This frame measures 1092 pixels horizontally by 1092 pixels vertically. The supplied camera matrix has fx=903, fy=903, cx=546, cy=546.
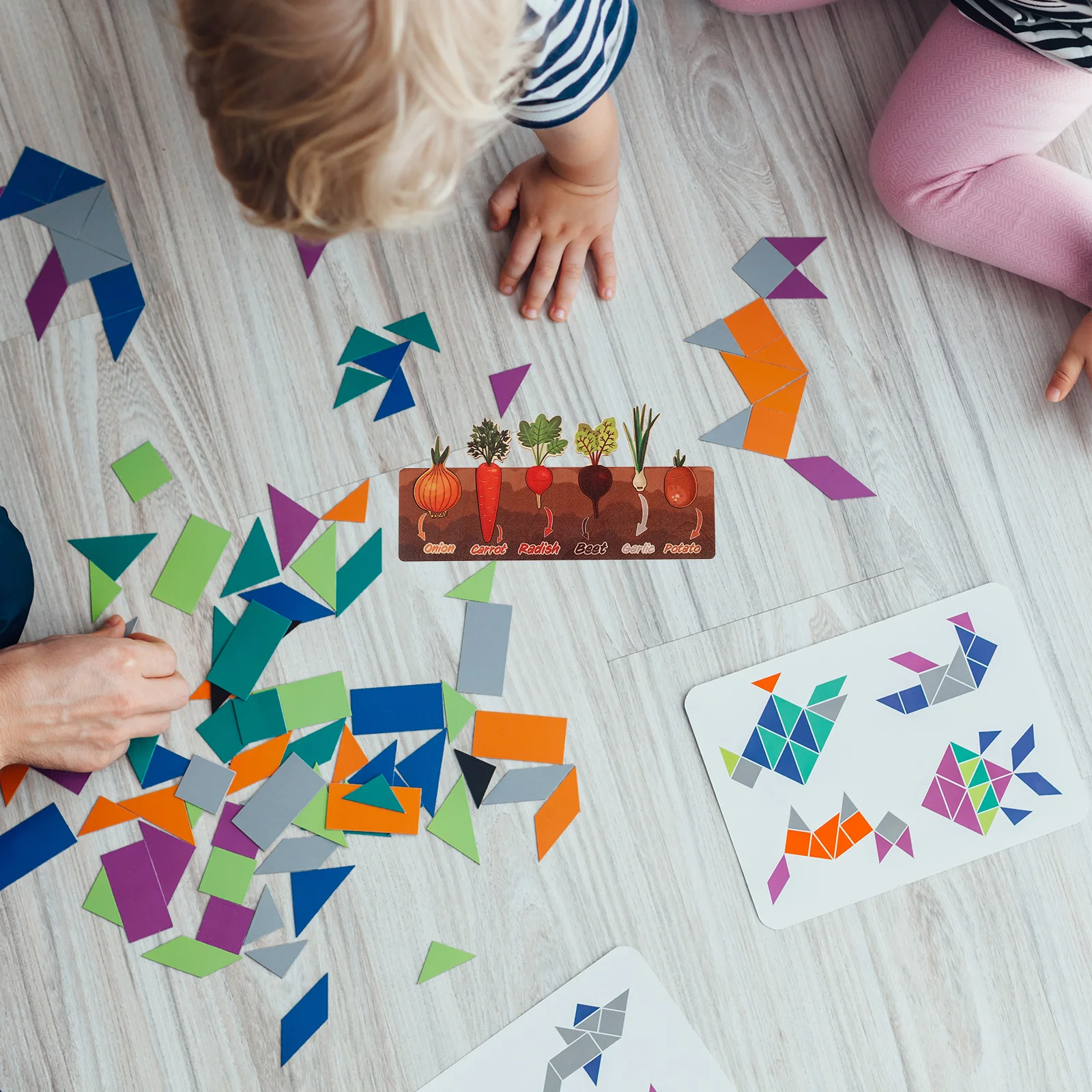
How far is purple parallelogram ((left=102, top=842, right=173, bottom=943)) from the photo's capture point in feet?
2.31

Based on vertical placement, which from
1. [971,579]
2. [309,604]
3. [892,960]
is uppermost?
[309,604]

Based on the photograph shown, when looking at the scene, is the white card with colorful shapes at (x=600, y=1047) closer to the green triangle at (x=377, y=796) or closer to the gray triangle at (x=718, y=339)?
the green triangle at (x=377, y=796)

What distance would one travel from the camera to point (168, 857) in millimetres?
707

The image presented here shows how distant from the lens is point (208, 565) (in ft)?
2.40

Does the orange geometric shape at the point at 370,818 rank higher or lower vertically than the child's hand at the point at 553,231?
lower

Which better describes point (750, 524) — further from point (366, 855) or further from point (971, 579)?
point (366, 855)

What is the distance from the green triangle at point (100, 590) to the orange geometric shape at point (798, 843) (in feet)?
1.88

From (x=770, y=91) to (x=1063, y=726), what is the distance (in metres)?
0.58

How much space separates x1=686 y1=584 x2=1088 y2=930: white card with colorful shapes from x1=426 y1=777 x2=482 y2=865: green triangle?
0.64 ft

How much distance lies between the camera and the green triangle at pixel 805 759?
0.72 m

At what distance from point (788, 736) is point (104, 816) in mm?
546

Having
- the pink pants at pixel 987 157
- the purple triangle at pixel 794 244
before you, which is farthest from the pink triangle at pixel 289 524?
the pink pants at pixel 987 157

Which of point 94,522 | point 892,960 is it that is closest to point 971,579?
point 892,960

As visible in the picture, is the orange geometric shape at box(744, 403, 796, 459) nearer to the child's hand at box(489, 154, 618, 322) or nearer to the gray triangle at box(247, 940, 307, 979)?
the child's hand at box(489, 154, 618, 322)
